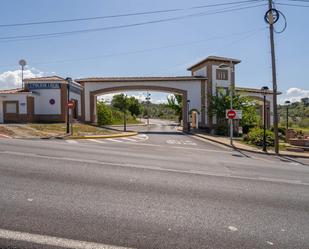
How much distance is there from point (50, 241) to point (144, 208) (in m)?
1.84

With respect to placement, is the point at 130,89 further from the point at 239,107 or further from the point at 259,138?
the point at 259,138

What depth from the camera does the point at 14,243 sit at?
375 cm

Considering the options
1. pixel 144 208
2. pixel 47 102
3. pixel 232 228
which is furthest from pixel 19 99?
pixel 232 228

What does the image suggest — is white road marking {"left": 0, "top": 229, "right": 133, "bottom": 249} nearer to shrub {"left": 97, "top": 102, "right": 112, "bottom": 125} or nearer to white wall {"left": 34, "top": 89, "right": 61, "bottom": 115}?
white wall {"left": 34, "top": 89, "right": 61, "bottom": 115}

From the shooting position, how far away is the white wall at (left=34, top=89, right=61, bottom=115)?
1216 inches

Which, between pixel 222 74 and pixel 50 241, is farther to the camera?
pixel 222 74

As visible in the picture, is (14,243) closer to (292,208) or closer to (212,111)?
(292,208)

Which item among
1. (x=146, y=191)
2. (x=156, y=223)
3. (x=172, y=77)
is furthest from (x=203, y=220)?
(x=172, y=77)

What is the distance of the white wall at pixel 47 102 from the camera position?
30.9 metres

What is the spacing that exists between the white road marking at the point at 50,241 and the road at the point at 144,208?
1cm

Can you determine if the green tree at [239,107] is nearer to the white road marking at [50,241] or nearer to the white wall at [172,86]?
the white wall at [172,86]

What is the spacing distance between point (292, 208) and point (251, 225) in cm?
158

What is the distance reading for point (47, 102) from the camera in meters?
30.9

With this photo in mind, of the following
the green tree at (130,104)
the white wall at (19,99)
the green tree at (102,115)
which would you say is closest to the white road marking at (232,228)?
the white wall at (19,99)
